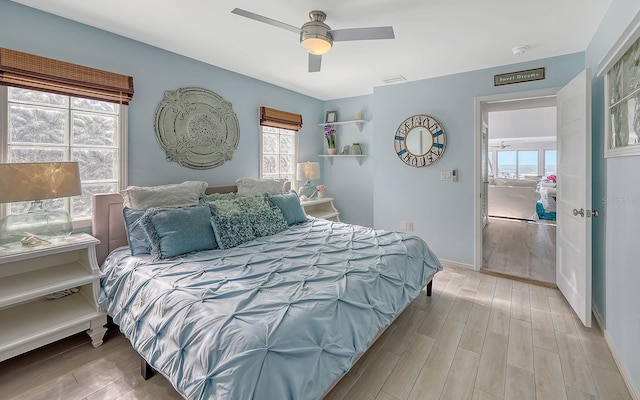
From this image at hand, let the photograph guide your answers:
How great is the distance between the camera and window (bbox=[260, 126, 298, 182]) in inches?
167

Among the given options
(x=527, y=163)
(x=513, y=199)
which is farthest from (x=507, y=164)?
(x=513, y=199)

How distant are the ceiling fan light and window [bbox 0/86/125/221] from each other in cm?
181

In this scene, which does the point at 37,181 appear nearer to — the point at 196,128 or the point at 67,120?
the point at 67,120

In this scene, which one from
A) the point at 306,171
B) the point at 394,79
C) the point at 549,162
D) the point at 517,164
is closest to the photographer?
the point at 394,79

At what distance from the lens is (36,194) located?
6.51 ft

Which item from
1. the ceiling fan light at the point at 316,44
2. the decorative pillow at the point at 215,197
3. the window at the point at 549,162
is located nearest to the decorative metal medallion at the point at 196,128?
the decorative pillow at the point at 215,197

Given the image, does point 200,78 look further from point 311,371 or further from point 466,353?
point 466,353

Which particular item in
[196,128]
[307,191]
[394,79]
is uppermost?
[394,79]

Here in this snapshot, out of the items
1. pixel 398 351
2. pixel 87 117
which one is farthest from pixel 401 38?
pixel 87 117

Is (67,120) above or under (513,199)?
above

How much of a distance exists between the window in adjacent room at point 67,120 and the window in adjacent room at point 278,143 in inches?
67.7

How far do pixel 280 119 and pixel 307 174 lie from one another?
87cm

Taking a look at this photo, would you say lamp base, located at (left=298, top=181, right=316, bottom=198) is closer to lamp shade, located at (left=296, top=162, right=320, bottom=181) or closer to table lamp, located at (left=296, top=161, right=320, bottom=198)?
table lamp, located at (left=296, top=161, right=320, bottom=198)

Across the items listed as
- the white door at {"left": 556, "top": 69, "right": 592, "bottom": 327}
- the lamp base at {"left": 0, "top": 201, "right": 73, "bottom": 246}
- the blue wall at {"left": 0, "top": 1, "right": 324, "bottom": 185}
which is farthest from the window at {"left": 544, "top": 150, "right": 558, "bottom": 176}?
the lamp base at {"left": 0, "top": 201, "right": 73, "bottom": 246}
